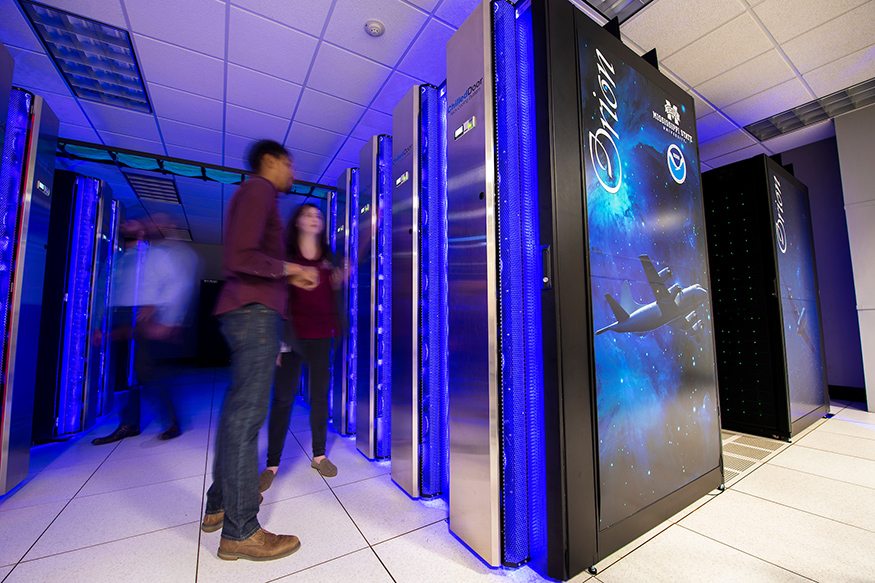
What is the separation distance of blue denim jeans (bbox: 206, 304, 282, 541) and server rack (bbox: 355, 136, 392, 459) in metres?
0.98

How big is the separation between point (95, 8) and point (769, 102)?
240 inches

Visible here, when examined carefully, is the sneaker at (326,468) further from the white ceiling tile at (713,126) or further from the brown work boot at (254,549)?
the white ceiling tile at (713,126)

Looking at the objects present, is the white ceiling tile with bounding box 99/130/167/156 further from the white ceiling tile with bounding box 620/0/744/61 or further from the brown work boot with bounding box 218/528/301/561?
the white ceiling tile with bounding box 620/0/744/61

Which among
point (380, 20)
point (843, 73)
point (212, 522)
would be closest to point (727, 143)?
point (843, 73)

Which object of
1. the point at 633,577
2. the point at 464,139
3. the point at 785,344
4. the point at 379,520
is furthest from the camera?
the point at 785,344

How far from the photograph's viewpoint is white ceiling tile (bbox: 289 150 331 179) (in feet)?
15.1

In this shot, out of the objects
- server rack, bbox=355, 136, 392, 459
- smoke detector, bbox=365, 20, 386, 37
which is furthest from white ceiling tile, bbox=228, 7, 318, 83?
server rack, bbox=355, 136, 392, 459

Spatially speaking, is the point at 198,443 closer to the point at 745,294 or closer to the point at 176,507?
the point at 176,507

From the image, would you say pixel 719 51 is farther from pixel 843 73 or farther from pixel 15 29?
pixel 15 29

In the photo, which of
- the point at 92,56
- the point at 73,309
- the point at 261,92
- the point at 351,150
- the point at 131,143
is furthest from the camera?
the point at 351,150

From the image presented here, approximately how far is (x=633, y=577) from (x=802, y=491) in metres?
1.42

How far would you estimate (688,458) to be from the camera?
1736 mm

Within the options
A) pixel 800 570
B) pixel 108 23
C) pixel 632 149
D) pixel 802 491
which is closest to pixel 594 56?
pixel 632 149

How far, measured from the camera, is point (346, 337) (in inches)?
113
